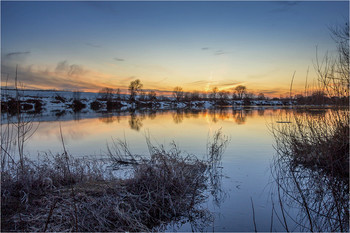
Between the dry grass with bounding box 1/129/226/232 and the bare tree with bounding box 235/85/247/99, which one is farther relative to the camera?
the bare tree with bounding box 235/85/247/99

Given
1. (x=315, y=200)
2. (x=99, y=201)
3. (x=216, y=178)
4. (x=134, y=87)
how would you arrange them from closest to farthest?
(x=99, y=201), (x=315, y=200), (x=216, y=178), (x=134, y=87)

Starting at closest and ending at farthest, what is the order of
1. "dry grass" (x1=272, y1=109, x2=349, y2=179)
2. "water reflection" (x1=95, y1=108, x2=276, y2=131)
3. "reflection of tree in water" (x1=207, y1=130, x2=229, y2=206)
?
"reflection of tree in water" (x1=207, y1=130, x2=229, y2=206), "dry grass" (x1=272, y1=109, x2=349, y2=179), "water reflection" (x1=95, y1=108, x2=276, y2=131)

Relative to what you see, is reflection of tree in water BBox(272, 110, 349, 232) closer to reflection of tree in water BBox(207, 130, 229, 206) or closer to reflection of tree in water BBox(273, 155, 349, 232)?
reflection of tree in water BBox(273, 155, 349, 232)

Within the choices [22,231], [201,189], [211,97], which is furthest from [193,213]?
[211,97]

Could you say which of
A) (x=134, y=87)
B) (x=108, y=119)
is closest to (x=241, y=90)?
(x=134, y=87)

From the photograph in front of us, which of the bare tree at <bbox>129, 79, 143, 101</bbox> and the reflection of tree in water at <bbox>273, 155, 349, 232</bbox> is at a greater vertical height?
the bare tree at <bbox>129, 79, 143, 101</bbox>

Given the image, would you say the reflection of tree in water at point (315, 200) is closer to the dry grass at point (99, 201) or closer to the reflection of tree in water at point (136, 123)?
the dry grass at point (99, 201)

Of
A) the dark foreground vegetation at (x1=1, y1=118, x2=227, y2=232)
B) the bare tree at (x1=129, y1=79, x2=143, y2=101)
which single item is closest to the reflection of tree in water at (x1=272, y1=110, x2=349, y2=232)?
the dark foreground vegetation at (x1=1, y1=118, x2=227, y2=232)

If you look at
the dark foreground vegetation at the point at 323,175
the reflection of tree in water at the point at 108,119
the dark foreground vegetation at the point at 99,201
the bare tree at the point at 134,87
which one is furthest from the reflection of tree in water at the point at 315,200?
the bare tree at the point at 134,87

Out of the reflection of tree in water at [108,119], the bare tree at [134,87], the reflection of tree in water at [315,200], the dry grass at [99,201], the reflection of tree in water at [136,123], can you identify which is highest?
the bare tree at [134,87]

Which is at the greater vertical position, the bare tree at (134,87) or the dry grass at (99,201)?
the bare tree at (134,87)

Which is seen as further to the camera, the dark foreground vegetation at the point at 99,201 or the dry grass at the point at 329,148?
the dry grass at the point at 329,148

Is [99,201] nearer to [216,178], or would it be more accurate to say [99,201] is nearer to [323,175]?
[216,178]

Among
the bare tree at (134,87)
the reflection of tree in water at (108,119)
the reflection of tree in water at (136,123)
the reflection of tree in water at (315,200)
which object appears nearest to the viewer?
the reflection of tree in water at (315,200)
